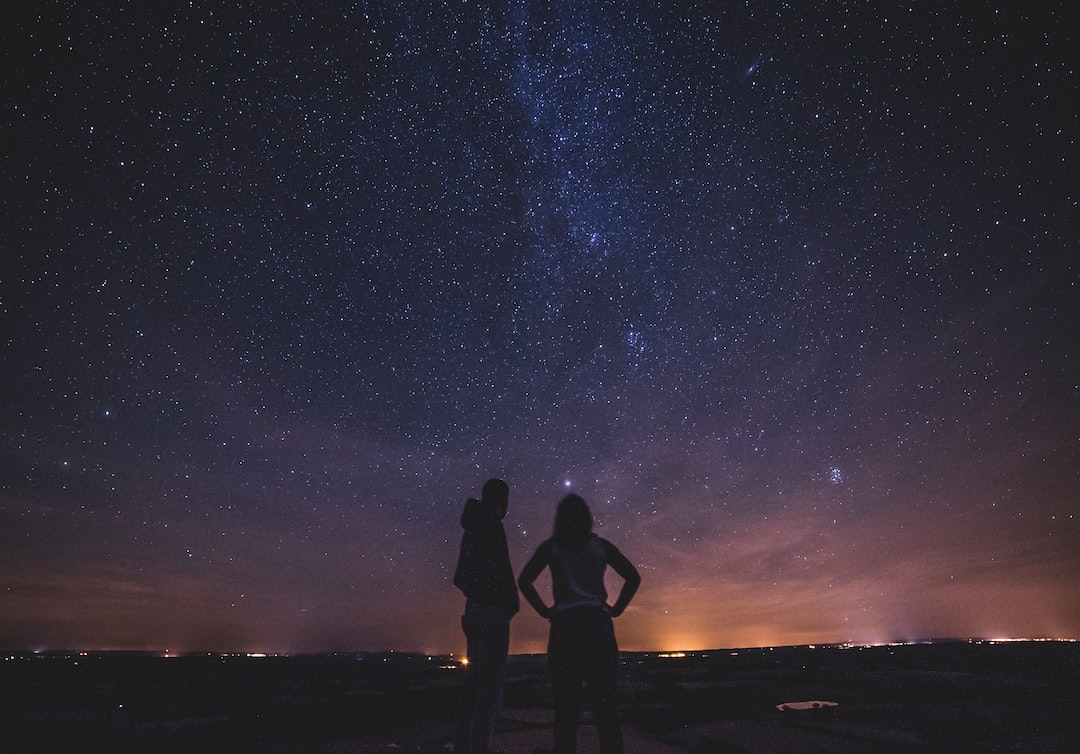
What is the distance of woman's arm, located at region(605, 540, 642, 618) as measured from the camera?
3.12m

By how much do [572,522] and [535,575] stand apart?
1.59ft

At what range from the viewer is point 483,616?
11.3ft

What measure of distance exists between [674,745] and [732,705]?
2.48m

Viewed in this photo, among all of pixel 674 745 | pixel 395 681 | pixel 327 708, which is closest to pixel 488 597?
pixel 674 745

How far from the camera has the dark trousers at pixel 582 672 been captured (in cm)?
263

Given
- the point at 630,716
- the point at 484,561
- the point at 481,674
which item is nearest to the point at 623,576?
the point at 484,561

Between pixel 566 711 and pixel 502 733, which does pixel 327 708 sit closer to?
pixel 502 733

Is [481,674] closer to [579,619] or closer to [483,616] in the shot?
[483,616]

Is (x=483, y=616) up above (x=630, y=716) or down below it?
above

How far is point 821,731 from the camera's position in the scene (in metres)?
4.87

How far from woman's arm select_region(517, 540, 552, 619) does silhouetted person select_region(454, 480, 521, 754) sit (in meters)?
0.31

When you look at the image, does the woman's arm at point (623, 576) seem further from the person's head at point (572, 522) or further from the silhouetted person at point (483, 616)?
the silhouetted person at point (483, 616)

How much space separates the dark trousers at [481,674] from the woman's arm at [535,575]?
362 millimetres

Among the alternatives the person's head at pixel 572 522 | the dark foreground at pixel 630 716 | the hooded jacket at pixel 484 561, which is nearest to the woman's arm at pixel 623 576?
the person's head at pixel 572 522
